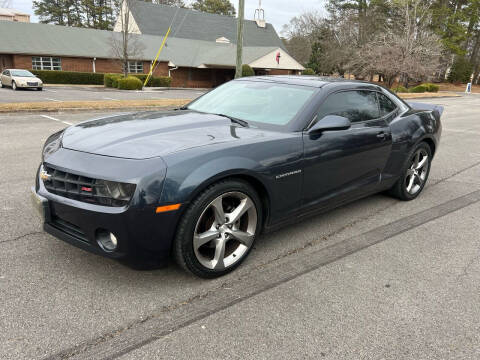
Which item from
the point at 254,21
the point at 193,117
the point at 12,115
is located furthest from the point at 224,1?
the point at 193,117

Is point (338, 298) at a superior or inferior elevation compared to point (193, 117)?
inferior

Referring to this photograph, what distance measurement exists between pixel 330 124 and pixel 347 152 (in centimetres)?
53

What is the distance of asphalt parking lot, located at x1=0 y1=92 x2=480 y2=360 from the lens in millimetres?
2344

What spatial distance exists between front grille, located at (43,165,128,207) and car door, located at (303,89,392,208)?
1687 mm

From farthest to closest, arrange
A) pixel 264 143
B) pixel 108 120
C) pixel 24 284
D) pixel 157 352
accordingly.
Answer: pixel 108 120
pixel 264 143
pixel 24 284
pixel 157 352

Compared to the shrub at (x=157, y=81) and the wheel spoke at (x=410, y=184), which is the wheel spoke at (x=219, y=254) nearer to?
the wheel spoke at (x=410, y=184)

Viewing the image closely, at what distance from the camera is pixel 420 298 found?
2949 millimetres

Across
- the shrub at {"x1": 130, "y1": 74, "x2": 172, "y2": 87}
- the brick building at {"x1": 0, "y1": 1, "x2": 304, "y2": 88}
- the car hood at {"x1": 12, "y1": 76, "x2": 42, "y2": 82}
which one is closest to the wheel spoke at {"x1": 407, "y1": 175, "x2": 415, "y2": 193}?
the car hood at {"x1": 12, "y1": 76, "x2": 42, "y2": 82}

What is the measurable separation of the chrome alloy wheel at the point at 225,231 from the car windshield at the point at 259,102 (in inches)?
35.6

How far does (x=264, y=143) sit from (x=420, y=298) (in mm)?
1661

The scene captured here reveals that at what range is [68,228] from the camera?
9.19 feet

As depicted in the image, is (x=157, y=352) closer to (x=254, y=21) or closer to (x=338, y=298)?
(x=338, y=298)

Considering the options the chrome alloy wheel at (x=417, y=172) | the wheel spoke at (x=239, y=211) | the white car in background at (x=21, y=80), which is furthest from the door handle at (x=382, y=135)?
the white car in background at (x=21, y=80)

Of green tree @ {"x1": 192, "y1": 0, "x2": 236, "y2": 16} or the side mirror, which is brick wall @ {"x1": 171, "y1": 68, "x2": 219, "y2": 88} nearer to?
green tree @ {"x1": 192, "y1": 0, "x2": 236, "y2": 16}
